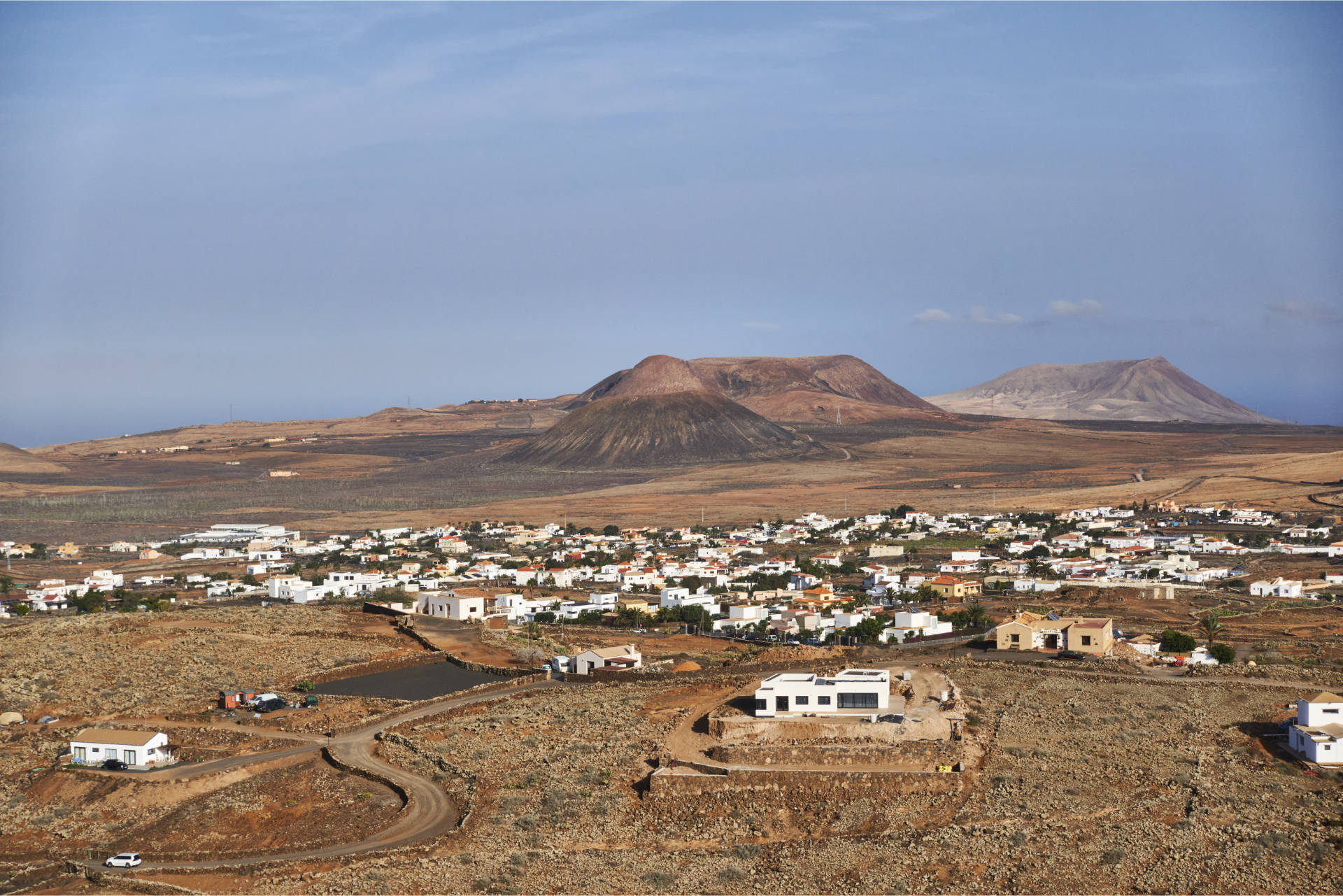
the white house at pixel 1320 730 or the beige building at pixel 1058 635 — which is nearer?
the white house at pixel 1320 730

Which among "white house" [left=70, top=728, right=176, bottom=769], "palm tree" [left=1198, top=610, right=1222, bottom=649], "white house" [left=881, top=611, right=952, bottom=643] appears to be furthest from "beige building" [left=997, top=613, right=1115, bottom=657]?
"white house" [left=70, top=728, right=176, bottom=769]

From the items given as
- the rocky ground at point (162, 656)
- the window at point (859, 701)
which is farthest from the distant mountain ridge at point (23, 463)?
the window at point (859, 701)

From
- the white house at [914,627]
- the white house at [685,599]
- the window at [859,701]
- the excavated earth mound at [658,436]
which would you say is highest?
the excavated earth mound at [658,436]

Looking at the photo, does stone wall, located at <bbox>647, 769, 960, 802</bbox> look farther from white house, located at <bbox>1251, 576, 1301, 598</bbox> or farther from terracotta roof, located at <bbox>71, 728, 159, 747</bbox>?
white house, located at <bbox>1251, 576, 1301, 598</bbox>

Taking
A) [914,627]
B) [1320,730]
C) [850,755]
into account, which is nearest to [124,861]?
[850,755]

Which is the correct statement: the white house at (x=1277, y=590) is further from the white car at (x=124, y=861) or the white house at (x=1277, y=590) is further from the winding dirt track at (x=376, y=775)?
the white car at (x=124, y=861)

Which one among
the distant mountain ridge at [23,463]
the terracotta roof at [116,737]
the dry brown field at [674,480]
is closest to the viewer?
the terracotta roof at [116,737]

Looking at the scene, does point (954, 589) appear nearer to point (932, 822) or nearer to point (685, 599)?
point (685, 599)
